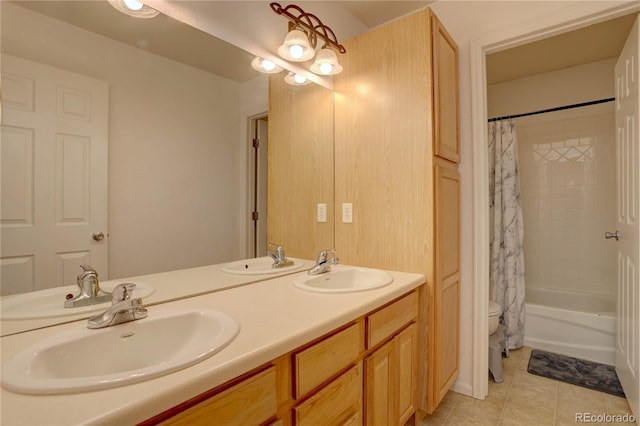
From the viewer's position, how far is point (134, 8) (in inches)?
43.5

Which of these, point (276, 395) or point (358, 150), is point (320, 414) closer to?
point (276, 395)

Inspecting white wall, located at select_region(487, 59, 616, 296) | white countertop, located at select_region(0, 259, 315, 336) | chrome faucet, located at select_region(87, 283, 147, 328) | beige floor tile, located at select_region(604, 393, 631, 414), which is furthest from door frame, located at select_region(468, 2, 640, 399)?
chrome faucet, located at select_region(87, 283, 147, 328)

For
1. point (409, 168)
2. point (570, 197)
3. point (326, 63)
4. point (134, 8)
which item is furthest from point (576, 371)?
point (134, 8)

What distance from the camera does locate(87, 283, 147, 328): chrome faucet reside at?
2.81 ft

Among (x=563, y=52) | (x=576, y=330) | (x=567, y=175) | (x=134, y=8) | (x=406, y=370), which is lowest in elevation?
(x=576, y=330)

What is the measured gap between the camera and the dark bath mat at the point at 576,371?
1973 millimetres

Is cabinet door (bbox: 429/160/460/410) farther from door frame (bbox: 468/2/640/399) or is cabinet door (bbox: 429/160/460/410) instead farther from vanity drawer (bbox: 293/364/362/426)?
vanity drawer (bbox: 293/364/362/426)

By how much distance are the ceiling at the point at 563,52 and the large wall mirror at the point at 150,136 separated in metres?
2.32

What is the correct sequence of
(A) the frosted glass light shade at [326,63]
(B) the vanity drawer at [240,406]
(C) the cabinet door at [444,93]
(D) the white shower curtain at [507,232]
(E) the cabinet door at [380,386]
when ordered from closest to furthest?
(B) the vanity drawer at [240,406] < (E) the cabinet door at [380,386] < (C) the cabinet door at [444,93] < (A) the frosted glass light shade at [326,63] < (D) the white shower curtain at [507,232]

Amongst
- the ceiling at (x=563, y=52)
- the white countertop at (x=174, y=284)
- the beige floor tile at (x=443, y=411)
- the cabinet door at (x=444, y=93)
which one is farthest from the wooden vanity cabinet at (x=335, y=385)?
the ceiling at (x=563, y=52)

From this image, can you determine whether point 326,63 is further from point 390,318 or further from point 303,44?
point 390,318

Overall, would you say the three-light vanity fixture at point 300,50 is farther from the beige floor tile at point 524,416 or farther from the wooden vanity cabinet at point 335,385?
the beige floor tile at point 524,416

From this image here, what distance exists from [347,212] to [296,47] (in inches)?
37.3

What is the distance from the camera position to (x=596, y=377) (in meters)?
2.07
